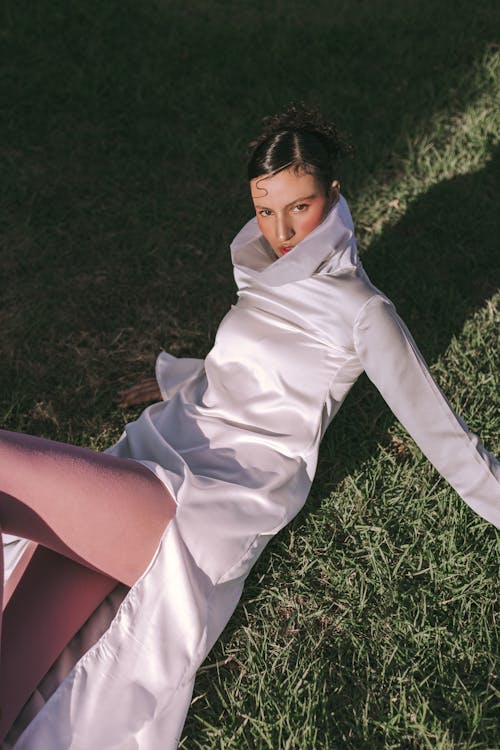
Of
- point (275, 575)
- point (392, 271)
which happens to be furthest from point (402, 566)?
point (392, 271)

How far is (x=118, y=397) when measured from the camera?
3.34 meters

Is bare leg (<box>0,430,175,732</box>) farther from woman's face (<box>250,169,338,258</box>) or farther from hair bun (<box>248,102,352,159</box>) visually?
hair bun (<box>248,102,352,159</box>)

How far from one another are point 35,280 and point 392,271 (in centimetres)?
195

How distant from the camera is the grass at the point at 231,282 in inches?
95.2

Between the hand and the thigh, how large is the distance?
41.6 inches

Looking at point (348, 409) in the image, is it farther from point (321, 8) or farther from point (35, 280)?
point (321, 8)

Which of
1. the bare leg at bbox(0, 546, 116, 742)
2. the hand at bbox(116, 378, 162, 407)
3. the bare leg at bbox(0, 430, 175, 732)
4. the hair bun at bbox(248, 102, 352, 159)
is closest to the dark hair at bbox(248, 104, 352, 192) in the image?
the hair bun at bbox(248, 102, 352, 159)

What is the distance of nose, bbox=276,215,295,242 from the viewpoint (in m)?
2.36

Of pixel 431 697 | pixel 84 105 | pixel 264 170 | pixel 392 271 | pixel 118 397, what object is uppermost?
pixel 264 170

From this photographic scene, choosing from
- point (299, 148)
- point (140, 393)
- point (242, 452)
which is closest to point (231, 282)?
point (140, 393)

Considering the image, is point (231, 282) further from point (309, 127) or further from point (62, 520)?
point (62, 520)

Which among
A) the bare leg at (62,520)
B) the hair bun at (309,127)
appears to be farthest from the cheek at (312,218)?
the bare leg at (62,520)

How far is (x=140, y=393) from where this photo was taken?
10.7 ft

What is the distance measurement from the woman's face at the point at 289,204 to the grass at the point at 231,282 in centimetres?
109
